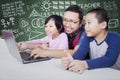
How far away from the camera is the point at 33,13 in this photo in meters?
3.27

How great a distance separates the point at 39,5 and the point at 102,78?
2.08 metres

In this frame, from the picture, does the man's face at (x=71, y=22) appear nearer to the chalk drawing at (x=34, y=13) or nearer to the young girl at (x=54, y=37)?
the young girl at (x=54, y=37)

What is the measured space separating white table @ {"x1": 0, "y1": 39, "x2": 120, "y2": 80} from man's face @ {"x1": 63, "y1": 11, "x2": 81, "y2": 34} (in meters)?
0.61

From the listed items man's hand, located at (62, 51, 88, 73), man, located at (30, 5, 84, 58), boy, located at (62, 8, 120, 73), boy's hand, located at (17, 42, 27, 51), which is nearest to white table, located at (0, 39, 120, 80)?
man's hand, located at (62, 51, 88, 73)

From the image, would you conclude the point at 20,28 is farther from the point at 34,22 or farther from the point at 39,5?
the point at 39,5

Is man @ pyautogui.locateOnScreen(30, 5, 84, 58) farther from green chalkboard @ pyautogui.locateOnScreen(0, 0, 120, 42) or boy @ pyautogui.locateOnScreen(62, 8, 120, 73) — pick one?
green chalkboard @ pyautogui.locateOnScreen(0, 0, 120, 42)

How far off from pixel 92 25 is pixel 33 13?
5.14 ft

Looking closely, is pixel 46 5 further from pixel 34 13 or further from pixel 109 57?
pixel 109 57

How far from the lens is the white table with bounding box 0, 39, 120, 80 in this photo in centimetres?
136

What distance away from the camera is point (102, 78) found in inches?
52.9

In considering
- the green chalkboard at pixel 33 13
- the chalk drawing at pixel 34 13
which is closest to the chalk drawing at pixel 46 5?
the green chalkboard at pixel 33 13

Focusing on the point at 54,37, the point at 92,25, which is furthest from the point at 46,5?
the point at 92,25

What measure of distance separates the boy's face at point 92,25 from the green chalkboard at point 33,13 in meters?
1.39

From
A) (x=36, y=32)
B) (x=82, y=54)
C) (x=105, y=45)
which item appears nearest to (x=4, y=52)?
(x=82, y=54)
